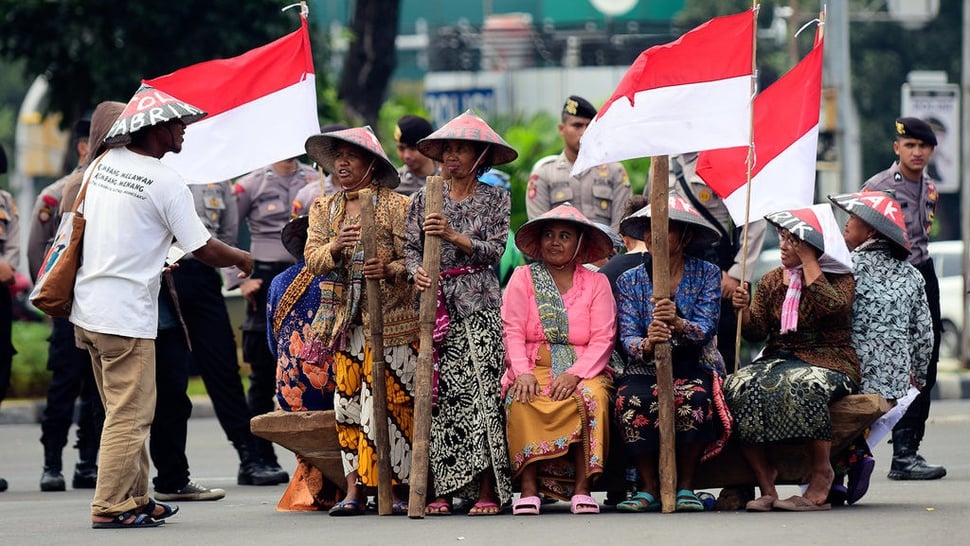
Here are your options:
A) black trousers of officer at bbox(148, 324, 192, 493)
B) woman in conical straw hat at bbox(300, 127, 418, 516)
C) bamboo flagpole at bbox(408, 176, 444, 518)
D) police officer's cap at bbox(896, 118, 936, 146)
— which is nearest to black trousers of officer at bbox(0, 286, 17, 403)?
black trousers of officer at bbox(148, 324, 192, 493)

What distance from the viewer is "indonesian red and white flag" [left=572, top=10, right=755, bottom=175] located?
852cm

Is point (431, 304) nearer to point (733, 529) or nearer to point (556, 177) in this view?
point (733, 529)

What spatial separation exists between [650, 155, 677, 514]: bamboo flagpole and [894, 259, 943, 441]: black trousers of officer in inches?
94.7

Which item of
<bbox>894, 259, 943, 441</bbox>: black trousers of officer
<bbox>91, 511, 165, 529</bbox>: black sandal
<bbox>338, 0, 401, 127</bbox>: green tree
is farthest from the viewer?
<bbox>338, 0, 401, 127</bbox>: green tree

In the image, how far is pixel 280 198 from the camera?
11016 millimetres

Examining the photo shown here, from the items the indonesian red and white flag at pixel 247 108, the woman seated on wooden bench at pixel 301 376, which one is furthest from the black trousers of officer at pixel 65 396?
the woman seated on wooden bench at pixel 301 376

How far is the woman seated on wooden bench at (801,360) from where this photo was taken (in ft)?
27.1

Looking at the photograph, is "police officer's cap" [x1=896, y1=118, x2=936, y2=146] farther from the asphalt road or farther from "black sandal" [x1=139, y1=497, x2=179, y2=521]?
"black sandal" [x1=139, y1=497, x2=179, y2=521]

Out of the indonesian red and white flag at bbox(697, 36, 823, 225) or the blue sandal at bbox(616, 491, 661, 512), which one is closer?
the blue sandal at bbox(616, 491, 661, 512)

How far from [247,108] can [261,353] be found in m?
1.88

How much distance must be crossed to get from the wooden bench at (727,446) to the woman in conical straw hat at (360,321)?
187 millimetres

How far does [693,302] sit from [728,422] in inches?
25.4

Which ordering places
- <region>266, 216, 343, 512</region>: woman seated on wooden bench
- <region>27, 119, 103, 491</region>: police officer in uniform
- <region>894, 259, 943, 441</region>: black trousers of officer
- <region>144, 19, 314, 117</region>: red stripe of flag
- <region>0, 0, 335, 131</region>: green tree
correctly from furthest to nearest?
<region>0, 0, 335, 131</region>: green tree < <region>27, 119, 103, 491</region>: police officer in uniform < <region>894, 259, 943, 441</region>: black trousers of officer < <region>144, 19, 314, 117</region>: red stripe of flag < <region>266, 216, 343, 512</region>: woman seated on wooden bench

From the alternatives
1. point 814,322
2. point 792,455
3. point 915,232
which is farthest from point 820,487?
point 915,232
